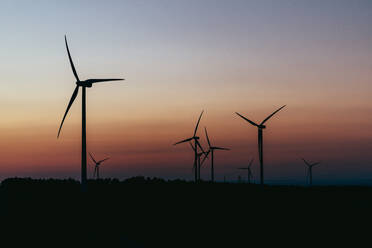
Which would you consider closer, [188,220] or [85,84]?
[188,220]

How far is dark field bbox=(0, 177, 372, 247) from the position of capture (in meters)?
52.3

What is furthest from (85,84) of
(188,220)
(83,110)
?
(188,220)

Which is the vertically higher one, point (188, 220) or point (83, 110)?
point (83, 110)

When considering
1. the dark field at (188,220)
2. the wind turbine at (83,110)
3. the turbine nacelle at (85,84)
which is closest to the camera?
the dark field at (188,220)

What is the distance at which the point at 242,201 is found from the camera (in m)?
68.2

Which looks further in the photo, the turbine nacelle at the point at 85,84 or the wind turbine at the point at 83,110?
the turbine nacelle at the point at 85,84

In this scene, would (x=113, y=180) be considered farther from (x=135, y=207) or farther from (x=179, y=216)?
(x=179, y=216)

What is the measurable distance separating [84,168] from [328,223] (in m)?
22.5

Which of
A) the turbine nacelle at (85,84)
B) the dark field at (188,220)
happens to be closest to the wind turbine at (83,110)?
the turbine nacelle at (85,84)

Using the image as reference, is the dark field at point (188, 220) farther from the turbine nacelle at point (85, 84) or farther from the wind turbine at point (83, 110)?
the turbine nacelle at point (85, 84)

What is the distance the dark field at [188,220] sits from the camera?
172ft

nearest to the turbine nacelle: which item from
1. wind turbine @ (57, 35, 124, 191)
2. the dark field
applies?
wind turbine @ (57, 35, 124, 191)

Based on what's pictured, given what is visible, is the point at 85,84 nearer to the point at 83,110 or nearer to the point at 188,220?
the point at 83,110

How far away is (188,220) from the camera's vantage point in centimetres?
5897
